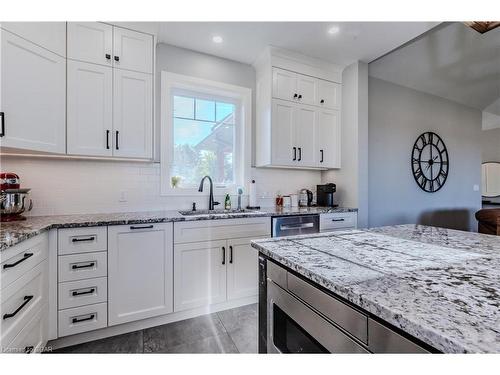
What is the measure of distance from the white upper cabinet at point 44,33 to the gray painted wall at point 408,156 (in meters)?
3.72

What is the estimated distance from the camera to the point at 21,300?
1316 mm

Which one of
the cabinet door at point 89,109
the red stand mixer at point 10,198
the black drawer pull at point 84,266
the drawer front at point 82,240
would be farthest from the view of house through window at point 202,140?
the red stand mixer at point 10,198

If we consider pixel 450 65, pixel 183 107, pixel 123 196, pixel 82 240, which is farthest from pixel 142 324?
pixel 450 65

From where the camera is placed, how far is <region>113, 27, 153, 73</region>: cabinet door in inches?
82.9

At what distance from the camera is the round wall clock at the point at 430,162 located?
13.3 feet

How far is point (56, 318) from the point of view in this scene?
1682 mm

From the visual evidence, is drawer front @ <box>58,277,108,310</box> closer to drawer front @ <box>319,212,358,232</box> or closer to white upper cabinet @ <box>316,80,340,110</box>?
drawer front @ <box>319,212,358,232</box>

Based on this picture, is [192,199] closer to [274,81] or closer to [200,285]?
[200,285]

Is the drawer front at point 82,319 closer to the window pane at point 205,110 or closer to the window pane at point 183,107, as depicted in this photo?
the window pane at point 183,107

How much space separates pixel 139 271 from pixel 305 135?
2298mm

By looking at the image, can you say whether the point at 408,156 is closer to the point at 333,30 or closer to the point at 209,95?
the point at 333,30

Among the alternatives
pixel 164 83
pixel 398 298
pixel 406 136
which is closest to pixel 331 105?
pixel 406 136

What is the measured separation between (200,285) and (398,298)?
1.84 m

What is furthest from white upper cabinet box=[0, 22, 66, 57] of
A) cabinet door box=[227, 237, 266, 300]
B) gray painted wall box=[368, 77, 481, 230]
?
gray painted wall box=[368, 77, 481, 230]
